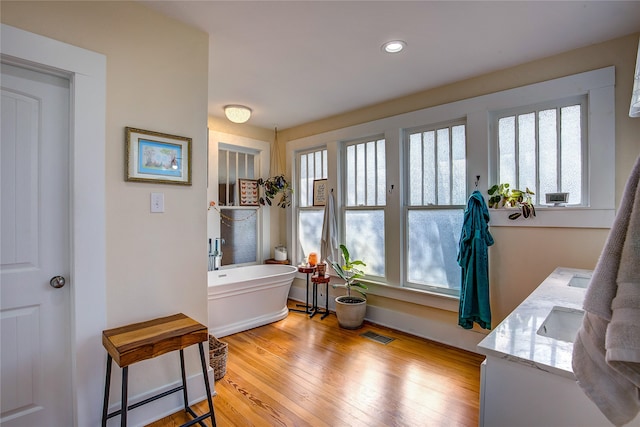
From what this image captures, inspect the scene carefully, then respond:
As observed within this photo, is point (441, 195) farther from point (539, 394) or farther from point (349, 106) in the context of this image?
point (539, 394)

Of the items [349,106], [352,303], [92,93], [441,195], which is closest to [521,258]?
[441,195]

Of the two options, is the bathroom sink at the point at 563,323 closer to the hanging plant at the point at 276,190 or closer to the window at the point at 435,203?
the window at the point at 435,203

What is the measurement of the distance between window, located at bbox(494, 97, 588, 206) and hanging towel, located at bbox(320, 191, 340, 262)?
1.85m

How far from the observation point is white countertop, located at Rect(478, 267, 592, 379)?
0.89m

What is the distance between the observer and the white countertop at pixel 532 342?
2.92ft

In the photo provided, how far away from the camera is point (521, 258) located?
2.52 metres

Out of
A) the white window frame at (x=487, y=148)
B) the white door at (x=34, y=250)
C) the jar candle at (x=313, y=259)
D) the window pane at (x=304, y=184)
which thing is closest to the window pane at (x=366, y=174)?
the white window frame at (x=487, y=148)

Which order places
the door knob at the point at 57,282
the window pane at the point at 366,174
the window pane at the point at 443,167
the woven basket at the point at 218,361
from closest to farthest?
the door knob at the point at 57,282 → the woven basket at the point at 218,361 → the window pane at the point at 443,167 → the window pane at the point at 366,174

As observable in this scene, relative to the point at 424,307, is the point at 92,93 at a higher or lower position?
higher

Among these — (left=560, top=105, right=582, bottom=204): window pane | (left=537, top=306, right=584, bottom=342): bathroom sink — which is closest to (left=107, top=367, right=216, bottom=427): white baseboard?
(left=537, top=306, right=584, bottom=342): bathroom sink

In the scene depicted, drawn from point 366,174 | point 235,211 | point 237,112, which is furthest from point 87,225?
point 366,174

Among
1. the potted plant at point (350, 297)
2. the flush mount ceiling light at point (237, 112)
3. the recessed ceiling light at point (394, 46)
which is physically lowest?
the potted plant at point (350, 297)

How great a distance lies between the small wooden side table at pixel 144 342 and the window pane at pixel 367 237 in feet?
7.43

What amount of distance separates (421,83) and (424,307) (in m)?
2.20
